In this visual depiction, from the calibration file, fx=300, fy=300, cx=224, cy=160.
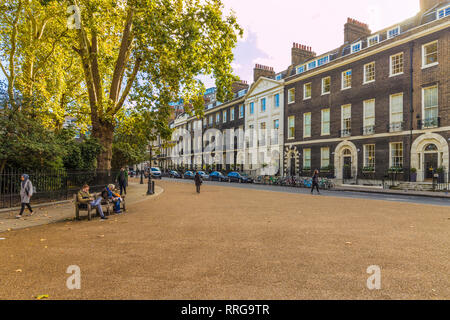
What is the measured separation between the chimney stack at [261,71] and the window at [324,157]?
1758 cm

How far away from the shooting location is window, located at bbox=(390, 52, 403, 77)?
25.5m

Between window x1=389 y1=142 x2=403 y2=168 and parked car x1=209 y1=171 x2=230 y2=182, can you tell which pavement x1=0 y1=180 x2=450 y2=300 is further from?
parked car x1=209 y1=171 x2=230 y2=182

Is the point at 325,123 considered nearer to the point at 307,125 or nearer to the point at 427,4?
the point at 307,125

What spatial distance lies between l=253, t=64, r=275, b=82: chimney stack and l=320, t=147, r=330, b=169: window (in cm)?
1758

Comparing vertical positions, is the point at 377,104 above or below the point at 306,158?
above

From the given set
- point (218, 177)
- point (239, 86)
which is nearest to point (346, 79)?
point (218, 177)

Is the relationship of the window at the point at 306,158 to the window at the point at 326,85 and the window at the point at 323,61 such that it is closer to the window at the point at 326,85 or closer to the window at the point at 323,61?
the window at the point at 326,85

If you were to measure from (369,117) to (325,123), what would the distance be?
531 centimetres

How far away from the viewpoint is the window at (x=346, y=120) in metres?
29.8

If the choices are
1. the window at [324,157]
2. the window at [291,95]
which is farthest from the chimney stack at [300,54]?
the window at [324,157]

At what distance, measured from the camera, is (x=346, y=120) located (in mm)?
30312

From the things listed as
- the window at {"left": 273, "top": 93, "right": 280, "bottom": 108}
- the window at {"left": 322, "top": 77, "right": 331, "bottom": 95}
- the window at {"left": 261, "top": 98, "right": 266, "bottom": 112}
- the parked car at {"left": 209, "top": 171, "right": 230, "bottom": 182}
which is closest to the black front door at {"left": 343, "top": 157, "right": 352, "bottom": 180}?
the window at {"left": 322, "top": 77, "right": 331, "bottom": 95}
